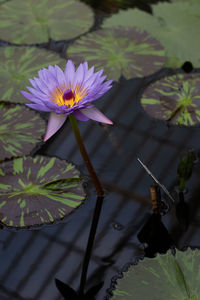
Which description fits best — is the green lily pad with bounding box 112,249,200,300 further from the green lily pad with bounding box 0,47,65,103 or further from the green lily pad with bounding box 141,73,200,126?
the green lily pad with bounding box 0,47,65,103

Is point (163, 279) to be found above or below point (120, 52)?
below

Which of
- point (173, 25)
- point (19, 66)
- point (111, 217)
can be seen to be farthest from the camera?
point (173, 25)

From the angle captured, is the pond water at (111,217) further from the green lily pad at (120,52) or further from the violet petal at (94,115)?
the violet petal at (94,115)

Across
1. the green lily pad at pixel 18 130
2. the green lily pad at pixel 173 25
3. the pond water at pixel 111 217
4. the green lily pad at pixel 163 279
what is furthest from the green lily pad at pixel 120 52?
the green lily pad at pixel 163 279

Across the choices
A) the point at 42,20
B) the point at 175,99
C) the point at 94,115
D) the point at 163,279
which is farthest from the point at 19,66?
the point at 163,279

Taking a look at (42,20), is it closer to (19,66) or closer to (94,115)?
(19,66)

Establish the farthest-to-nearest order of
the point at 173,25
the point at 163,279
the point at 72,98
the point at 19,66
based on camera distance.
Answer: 1. the point at 173,25
2. the point at 19,66
3. the point at 72,98
4. the point at 163,279

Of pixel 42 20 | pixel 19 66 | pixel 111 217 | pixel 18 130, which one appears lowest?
pixel 111 217

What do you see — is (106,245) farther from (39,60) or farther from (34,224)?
(39,60)
